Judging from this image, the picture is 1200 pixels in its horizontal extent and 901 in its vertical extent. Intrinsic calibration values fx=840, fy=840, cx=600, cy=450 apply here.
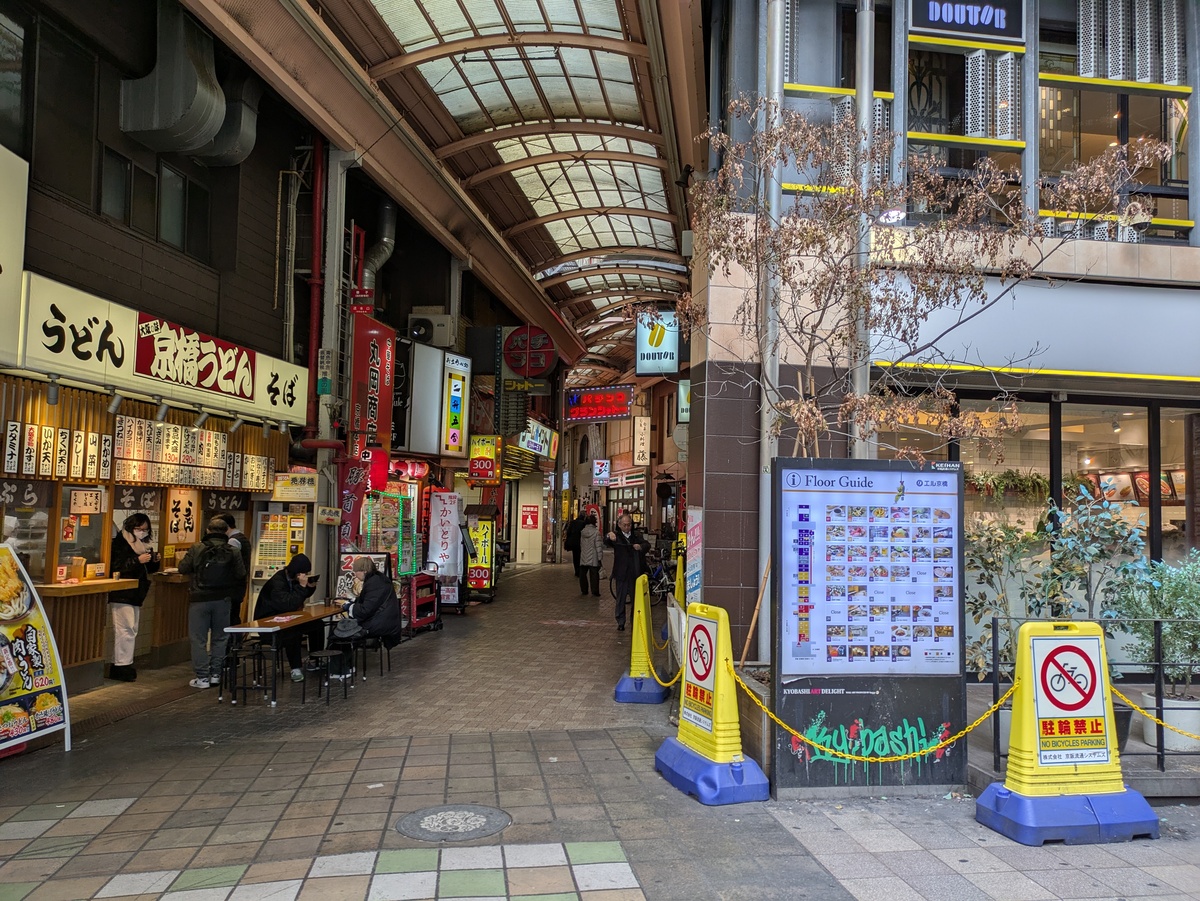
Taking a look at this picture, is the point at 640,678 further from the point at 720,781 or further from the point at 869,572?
the point at 869,572

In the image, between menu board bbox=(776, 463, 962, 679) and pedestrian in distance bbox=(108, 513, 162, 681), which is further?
pedestrian in distance bbox=(108, 513, 162, 681)

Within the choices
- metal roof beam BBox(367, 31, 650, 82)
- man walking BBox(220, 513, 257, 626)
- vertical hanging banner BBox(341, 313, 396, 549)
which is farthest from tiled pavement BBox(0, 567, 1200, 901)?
metal roof beam BBox(367, 31, 650, 82)

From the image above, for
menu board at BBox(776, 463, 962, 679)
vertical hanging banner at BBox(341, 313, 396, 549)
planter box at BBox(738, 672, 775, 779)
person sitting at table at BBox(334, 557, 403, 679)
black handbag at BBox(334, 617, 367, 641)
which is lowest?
planter box at BBox(738, 672, 775, 779)

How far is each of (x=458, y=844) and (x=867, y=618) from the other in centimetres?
319

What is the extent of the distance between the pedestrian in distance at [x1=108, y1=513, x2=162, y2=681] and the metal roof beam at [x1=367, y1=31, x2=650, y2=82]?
815 centimetres

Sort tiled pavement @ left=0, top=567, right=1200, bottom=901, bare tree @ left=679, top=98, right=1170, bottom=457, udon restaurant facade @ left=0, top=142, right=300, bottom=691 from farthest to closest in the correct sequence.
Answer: udon restaurant facade @ left=0, top=142, right=300, bottom=691, bare tree @ left=679, top=98, right=1170, bottom=457, tiled pavement @ left=0, top=567, right=1200, bottom=901

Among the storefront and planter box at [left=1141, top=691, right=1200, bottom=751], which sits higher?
the storefront

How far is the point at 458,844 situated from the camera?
16.4 feet

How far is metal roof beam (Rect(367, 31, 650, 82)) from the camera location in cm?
1311

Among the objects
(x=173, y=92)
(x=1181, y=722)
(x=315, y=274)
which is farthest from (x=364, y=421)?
(x=1181, y=722)

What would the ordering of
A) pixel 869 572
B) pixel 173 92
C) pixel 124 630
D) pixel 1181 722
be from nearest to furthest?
pixel 869 572, pixel 1181 722, pixel 124 630, pixel 173 92

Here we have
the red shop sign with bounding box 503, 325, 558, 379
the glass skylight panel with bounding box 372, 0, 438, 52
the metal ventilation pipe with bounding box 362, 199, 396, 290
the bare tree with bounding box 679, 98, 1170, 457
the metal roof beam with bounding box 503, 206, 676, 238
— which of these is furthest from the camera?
the metal roof beam with bounding box 503, 206, 676, 238

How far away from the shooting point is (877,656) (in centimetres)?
604

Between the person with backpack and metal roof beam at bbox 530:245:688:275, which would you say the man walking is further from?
metal roof beam at bbox 530:245:688:275
